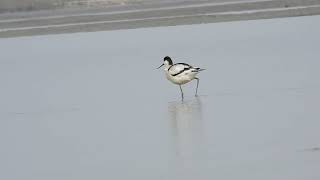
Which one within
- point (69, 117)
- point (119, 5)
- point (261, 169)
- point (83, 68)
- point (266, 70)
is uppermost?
point (119, 5)

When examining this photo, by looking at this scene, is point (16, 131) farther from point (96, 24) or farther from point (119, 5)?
point (119, 5)

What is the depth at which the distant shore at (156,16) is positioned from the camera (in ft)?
96.0

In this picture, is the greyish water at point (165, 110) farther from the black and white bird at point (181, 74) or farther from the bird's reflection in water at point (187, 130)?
the black and white bird at point (181, 74)

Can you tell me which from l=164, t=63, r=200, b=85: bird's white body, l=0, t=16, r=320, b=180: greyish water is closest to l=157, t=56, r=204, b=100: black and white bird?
l=164, t=63, r=200, b=85: bird's white body

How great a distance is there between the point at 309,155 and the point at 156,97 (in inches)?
221

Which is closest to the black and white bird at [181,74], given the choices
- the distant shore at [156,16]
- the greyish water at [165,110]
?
the greyish water at [165,110]

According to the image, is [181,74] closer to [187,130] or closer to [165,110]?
[165,110]

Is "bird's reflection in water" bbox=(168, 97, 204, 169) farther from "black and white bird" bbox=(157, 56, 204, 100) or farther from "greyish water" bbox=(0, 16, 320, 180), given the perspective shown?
"black and white bird" bbox=(157, 56, 204, 100)

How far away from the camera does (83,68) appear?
68.6 feet

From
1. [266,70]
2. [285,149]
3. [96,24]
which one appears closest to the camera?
[285,149]

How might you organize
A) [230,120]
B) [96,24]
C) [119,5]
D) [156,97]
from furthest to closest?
[119,5] → [96,24] → [156,97] → [230,120]

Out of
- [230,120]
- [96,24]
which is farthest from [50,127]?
[96,24]

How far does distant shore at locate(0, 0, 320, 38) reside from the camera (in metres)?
29.3

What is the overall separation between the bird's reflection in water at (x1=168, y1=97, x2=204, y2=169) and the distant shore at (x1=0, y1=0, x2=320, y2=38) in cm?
1278
